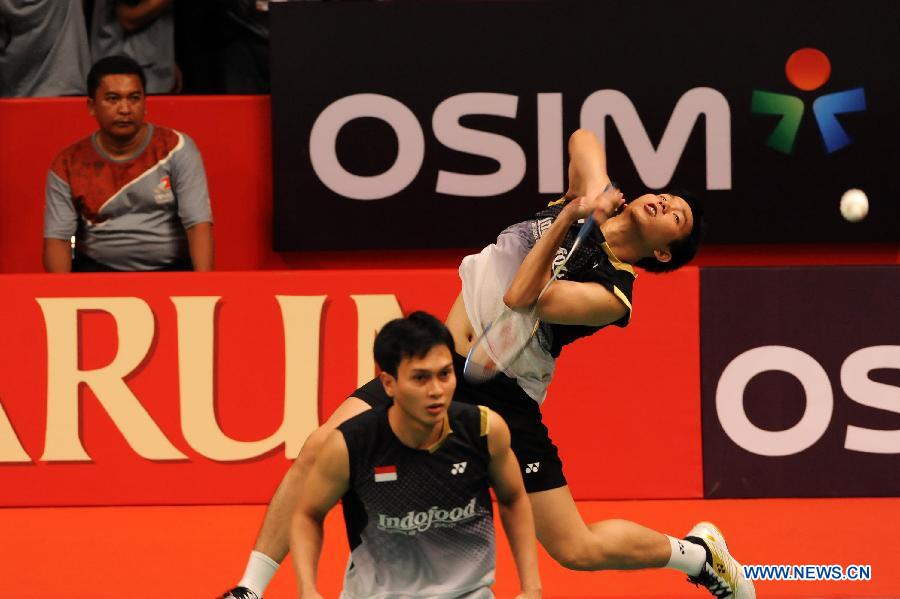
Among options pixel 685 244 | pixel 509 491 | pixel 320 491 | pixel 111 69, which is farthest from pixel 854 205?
pixel 320 491

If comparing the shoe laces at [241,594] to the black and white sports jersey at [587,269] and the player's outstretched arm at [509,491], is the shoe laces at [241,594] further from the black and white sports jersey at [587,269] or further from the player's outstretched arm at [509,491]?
the black and white sports jersey at [587,269]

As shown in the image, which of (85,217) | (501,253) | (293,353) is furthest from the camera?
(85,217)

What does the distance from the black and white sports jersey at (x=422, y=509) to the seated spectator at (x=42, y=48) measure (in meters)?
4.69

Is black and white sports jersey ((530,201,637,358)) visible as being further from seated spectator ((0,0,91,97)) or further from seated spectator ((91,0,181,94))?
seated spectator ((0,0,91,97))

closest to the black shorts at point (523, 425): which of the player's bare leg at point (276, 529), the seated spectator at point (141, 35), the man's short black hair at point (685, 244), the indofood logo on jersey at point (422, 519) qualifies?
the player's bare leg at point (276, 529)

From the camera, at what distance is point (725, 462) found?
696 centimetres

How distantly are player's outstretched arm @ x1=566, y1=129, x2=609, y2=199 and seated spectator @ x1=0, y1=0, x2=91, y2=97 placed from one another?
3901mm

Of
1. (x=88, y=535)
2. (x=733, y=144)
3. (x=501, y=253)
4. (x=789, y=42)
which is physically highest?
(x=789, y=42)

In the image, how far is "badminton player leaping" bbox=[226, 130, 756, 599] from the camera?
15.3 ft

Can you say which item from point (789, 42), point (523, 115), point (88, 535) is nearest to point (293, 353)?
point (88, 535)

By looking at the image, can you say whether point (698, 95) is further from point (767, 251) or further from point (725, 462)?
point (725, 462)

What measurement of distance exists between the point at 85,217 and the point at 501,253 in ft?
10.5

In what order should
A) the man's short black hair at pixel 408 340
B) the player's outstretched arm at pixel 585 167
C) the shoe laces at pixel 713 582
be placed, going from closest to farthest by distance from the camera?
the man's short black hair at pixel 408 340
the player's outstretched arm at pixel 585 167
the shoe laces at pixel 713 582

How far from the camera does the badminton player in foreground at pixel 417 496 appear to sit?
161 inches
